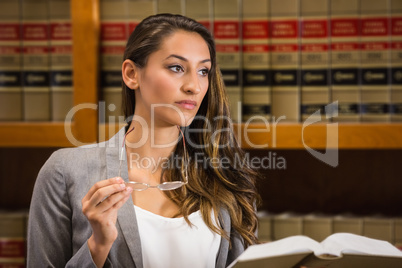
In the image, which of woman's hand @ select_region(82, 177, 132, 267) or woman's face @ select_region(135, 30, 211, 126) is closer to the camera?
woman's hand @ select_region(82, 177, 132, 267)

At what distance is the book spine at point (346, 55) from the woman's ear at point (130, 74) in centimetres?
50

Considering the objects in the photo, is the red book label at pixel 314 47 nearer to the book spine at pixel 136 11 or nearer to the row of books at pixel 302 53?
the row of books at pixel 302 53

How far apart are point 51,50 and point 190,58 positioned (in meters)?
0.43

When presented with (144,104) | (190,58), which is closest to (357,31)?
(190,58)

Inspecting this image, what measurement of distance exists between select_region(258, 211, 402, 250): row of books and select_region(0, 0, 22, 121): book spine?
76 centimetres

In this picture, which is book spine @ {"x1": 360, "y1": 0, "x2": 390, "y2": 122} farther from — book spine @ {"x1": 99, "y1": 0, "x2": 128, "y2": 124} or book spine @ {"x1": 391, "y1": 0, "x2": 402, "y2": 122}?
book spine @ {"x1": 99, "y1": 0, "x2": 128, "y2": 124}

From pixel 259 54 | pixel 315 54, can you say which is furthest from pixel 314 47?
pixel 259 54

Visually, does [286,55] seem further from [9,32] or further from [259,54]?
[9,32]

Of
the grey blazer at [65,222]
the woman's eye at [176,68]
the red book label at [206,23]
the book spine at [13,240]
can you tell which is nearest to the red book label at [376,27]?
the red book label at [206,23]

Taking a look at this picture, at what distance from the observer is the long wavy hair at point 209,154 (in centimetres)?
108

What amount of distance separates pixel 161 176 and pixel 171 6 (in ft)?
1.44

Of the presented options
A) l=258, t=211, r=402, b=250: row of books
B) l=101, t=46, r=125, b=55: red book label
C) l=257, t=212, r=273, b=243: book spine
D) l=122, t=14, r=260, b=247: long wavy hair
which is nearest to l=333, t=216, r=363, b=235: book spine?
l=258, t=211, r=402, b=250: row of books

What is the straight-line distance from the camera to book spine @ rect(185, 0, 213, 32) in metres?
1.22

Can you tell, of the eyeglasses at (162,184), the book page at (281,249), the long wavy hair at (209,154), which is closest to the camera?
the book page at (281,249)
